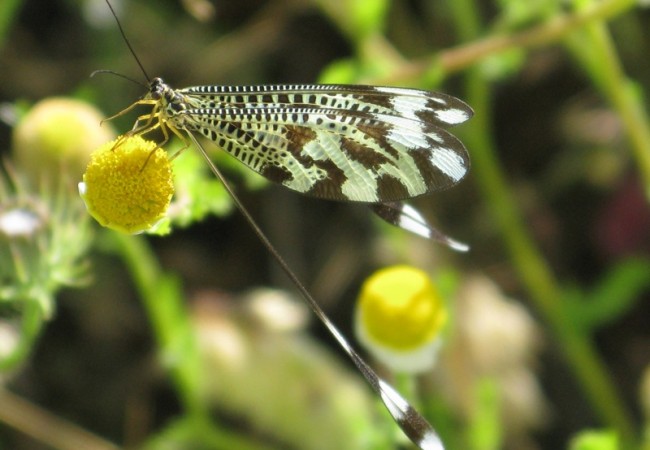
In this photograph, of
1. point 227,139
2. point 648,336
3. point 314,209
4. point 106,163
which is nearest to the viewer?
point 106,163

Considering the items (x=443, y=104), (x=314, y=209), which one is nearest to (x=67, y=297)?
(x=314, y=209)

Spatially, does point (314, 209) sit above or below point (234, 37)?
below

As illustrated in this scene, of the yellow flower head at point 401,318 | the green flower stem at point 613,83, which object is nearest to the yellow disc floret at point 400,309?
the yellow flower head at point 401,318

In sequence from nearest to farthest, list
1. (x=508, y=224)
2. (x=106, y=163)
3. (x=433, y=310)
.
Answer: (x=106, y=163) → (x=433, y=310) → (x=508, y=224)

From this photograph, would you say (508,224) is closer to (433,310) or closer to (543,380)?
(543,380)

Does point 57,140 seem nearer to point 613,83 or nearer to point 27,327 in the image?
point 27,327

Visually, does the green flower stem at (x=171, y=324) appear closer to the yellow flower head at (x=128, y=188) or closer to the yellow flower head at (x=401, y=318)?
the yellow flower head at (x=401, y=318)
